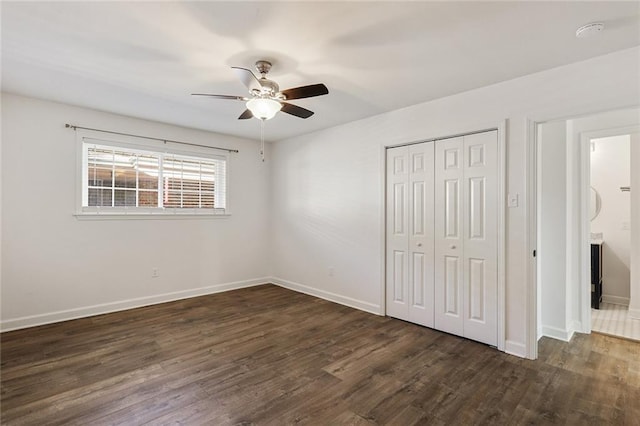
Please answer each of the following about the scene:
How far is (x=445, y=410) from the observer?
212 centimetres

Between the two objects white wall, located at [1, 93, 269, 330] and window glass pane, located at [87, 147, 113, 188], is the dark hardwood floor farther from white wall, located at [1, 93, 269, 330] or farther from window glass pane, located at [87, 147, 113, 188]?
window glass pane, located at [87, 147, 113, 188]

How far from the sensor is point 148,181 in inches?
177

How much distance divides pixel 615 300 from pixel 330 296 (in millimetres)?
4045

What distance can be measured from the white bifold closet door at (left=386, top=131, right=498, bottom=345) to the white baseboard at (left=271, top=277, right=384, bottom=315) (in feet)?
0.85

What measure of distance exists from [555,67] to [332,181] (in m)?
2.83

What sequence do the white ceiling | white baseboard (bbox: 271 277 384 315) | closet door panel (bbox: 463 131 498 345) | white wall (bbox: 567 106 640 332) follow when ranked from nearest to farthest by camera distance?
1. the white ceiling
2. closet door panel (bbox: 463 131 498 345)
3. white wall (bbox: 567 106 640 332)
4. white baseboard (bbox: 271 277 384 315)

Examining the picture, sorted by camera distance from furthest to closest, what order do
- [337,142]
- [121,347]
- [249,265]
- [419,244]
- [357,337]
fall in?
[249,265]
[337,142]
[419,244]
[357,337]
[121,347]

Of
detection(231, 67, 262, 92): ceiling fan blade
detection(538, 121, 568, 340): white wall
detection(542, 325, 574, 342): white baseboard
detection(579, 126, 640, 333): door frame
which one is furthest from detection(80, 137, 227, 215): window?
detection(579, 126, 640, 333): door frame

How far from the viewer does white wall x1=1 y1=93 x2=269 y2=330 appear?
11.5ft

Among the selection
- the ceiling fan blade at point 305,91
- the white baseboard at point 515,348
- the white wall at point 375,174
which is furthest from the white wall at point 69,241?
the white baseboard at point 515,348

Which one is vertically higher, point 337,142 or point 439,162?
point 337,142

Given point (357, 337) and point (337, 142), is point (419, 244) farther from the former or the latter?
point (337, 142)

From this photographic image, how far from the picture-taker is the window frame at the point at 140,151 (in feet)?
12.8

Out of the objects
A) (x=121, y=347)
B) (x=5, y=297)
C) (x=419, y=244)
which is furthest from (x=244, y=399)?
(x=5, y=297)
